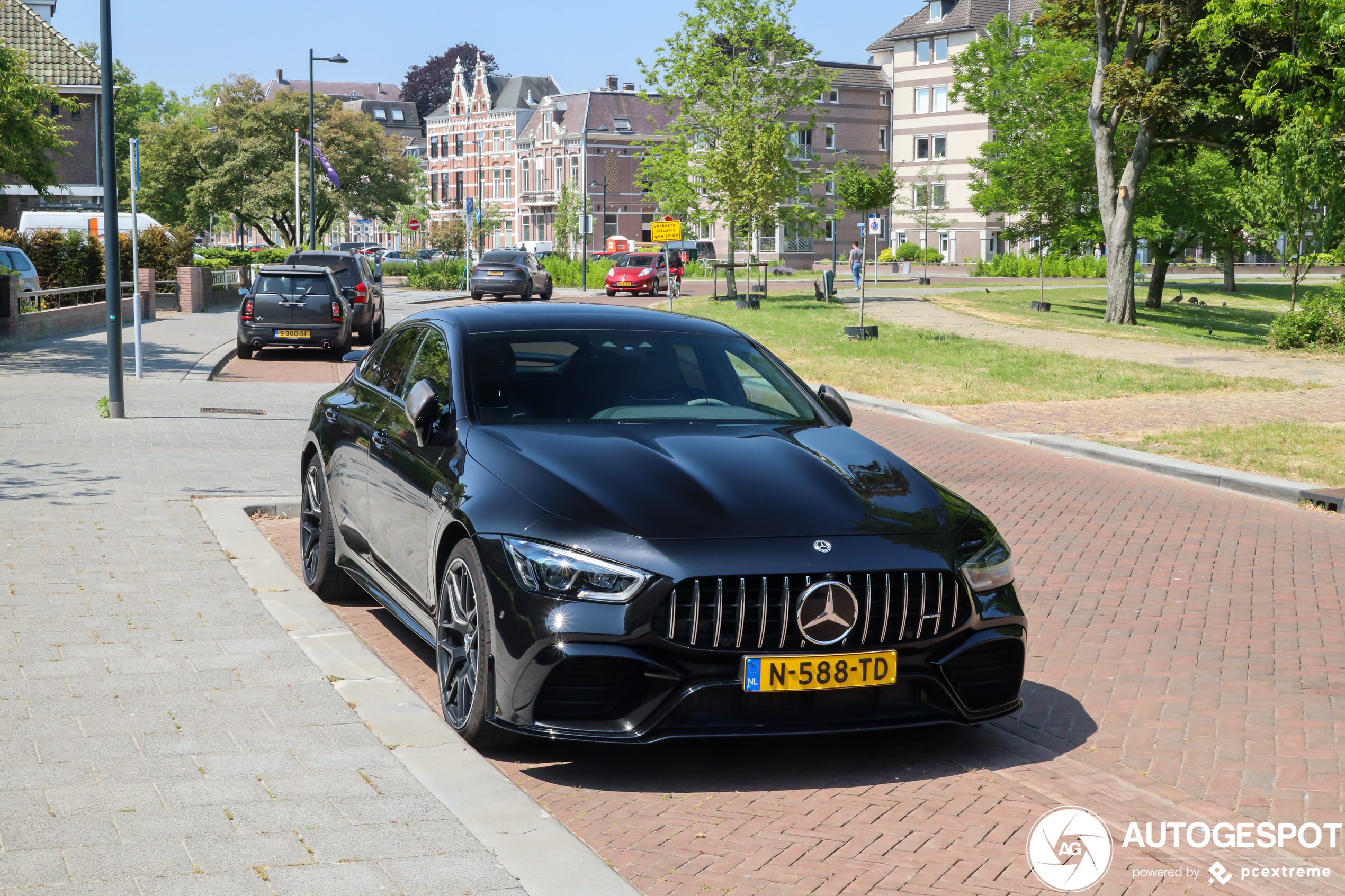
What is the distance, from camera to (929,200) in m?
87.6

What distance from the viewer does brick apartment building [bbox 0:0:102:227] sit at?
51.1m

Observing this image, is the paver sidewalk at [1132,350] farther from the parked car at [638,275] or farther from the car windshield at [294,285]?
the parked car at [638,275]

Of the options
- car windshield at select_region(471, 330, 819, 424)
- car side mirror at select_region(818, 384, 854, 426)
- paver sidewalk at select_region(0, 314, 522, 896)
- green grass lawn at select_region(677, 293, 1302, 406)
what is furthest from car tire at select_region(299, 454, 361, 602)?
green grass lawn at select_region(677, 293, 1302, 406)

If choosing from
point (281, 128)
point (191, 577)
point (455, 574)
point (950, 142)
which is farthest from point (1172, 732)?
point (950, 142)

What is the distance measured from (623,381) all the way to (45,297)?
980 inches

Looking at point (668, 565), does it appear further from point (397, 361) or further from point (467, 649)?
point (397, 361)

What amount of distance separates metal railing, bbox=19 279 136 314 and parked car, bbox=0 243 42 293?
46cm

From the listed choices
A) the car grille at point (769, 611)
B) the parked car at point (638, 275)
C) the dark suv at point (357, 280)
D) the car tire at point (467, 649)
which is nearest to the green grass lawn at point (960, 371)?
the dark suv at point (357, 280)

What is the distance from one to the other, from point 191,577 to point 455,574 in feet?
9.44

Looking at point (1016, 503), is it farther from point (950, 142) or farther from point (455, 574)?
point (950, 142)

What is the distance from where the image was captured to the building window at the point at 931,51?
92250 mm

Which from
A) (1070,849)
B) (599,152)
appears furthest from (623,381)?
(599,152)

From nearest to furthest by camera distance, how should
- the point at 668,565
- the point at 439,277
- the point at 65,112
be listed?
1. the point at 668,565
2. the point at 65,112
3. the point at 439,277

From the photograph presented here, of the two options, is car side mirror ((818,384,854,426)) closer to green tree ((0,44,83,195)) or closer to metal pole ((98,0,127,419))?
metal pole ((98,0,127,419))
